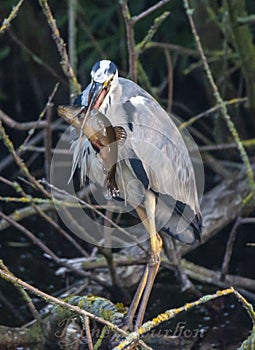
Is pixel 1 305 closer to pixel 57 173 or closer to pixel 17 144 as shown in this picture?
pixel 57 173

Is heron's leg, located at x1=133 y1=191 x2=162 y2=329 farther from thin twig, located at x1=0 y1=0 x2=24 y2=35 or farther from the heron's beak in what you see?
thin twig, located at x1=0 y1=0 x2=24 y2=35

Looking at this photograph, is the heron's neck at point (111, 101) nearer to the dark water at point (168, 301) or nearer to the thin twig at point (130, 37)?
the thin twig at point (130, 37)

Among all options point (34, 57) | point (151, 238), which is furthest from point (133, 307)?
point (34, 57)

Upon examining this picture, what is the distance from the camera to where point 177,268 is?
338cm

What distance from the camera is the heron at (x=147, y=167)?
3.02 meters

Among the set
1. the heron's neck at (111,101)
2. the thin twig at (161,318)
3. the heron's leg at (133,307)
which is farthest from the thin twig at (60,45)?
the thin twig at (161,318)

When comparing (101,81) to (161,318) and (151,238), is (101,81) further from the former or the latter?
(161,318)

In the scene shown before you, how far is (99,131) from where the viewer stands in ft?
8.07

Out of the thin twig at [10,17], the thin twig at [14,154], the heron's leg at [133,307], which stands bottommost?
the heron's leg at [133,307]

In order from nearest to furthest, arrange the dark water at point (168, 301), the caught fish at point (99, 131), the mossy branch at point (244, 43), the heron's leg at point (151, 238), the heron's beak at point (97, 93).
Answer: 1. the caught fish at point (99, 131)
2. the heron's beak at point (97, 93)
3. the heron's leg at point (151, 238)
4. the dark water at point (168, 301)
5. the mossy branch at point (244, 43)

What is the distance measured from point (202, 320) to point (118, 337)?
2.55 ft

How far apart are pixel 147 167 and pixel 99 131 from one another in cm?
68

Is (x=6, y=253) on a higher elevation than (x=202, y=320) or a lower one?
higher

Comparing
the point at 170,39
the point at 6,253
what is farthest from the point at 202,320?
the point at 170,39
